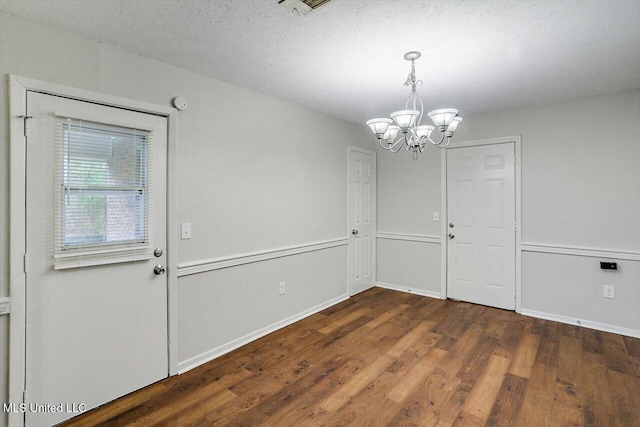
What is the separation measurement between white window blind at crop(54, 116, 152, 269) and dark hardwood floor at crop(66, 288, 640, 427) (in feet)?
3.41

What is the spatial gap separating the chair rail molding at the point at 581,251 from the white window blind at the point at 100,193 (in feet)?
12.8

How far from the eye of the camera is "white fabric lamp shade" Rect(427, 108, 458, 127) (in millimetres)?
2084

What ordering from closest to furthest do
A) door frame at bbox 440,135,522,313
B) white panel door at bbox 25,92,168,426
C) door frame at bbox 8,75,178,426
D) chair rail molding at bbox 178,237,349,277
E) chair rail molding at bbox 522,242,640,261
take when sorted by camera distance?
door frame at bbox 8,75,178,426, white panel door at bbox 25,92,168,426, chair rail molding at bbox 178,237,349,277, chair rail molding at bbox 522,242,640,261, door frame at bbox 440,135,522,313

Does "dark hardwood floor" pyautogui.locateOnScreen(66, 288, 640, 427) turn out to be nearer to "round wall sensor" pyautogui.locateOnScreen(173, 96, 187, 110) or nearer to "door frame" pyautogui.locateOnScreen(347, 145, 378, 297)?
"door frame" pyautogui.locateOnScreen(347, 145, 378, 297)

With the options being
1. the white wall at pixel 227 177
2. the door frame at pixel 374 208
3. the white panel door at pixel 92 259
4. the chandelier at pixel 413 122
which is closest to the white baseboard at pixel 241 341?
the white wall at pixel 227 177

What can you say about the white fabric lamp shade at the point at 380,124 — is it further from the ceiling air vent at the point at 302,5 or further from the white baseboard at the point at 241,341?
the white baseboard at the point at 241,341

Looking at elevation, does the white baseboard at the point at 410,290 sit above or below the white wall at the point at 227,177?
below

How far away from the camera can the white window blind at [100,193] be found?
1.95 m

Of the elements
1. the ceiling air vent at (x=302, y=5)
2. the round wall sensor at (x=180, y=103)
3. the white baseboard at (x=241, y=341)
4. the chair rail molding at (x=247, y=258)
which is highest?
the ceiling air vent at (x=302, y=5)

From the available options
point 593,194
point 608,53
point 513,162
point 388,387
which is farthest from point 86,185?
point 593,194

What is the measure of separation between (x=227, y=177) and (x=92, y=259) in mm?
1177

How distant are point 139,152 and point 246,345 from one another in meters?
1.89

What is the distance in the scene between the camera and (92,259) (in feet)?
6.76

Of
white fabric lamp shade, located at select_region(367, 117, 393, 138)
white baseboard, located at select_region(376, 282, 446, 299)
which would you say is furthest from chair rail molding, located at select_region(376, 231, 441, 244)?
white fabric lamp shade, located at select_region(367, 117, 393, 138)
